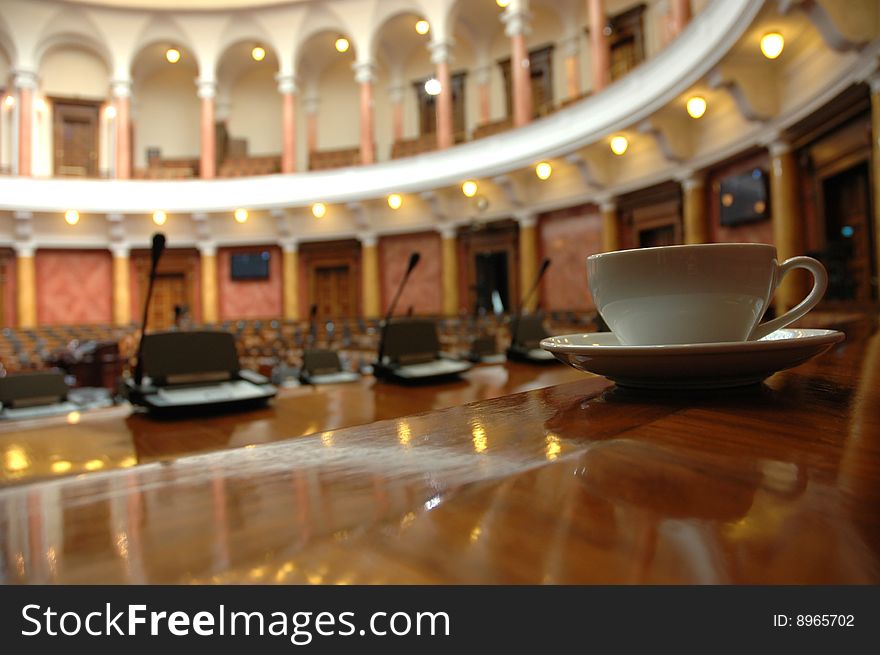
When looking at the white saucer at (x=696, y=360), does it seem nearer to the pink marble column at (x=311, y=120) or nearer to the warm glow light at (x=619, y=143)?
the warm glow light at (x=619, y=143)

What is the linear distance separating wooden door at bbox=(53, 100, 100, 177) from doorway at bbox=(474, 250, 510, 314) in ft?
29.7

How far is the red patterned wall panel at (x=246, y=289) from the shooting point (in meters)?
12.7

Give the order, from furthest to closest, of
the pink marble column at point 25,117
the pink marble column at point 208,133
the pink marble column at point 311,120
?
the pink marble column at point 311,120
the pink marble column at point 208,133
the pink marble column at point 25,117

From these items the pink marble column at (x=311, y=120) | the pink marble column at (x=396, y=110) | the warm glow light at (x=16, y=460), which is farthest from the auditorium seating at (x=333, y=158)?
the warm glow light at (x=16, y=460)

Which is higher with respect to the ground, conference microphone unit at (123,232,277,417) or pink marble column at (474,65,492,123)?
pink marble column at (474,65,492,123)

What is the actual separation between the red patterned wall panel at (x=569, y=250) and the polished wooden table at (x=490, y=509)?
9289 mm

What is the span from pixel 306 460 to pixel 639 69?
7.51 meters

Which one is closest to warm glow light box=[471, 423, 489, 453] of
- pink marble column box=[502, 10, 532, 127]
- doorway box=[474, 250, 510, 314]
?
pink marble column box=[502, 10, 532, 127]

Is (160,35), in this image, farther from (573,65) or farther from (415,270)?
(573,65)

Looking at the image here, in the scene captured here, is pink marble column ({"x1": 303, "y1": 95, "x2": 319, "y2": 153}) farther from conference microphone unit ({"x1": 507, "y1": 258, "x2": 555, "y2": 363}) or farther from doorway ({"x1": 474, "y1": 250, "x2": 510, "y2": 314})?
conference microphone unit ({"x1": 507, "y1": 258, "x2": 555, "y2": 363})

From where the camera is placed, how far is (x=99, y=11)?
11.9m

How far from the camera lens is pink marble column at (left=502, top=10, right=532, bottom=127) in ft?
31.1

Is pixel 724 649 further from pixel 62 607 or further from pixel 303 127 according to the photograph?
pixel 303 127

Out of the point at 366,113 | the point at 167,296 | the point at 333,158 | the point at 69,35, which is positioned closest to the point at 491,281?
the point at 366,113
